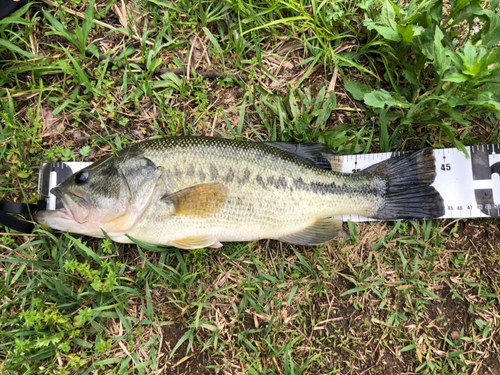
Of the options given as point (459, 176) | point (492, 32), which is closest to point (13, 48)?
point (492, 32)

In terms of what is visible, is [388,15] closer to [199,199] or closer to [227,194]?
[227,194]

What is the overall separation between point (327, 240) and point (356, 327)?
3.36 ft

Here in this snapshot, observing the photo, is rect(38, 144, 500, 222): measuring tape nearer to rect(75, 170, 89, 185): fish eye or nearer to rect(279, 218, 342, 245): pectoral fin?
rect(279, 218, 342, 245): pectoral fin

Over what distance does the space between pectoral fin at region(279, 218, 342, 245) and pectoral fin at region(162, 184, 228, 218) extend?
32.8 inches

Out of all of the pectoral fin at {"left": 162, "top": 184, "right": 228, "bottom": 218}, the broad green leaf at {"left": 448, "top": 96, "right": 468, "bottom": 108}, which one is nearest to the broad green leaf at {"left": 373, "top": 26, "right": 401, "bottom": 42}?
the broad green leaf at {"left": 448, "top": 96, "right": 468, "bottom": 108}

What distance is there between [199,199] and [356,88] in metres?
2.24

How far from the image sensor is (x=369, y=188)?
134 inches

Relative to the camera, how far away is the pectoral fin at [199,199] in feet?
9.96

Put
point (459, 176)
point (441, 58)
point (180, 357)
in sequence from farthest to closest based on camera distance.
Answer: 1. point (459, 176)
2. point (180, 357)
3. point (441, 58)

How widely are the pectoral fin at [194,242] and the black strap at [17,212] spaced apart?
1.54 metres

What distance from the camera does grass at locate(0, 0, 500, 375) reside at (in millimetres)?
3229

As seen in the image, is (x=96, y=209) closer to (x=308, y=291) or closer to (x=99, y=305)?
(x=99, y=305)

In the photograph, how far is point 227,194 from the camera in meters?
3.12

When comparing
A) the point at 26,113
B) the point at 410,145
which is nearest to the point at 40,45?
the point at 26,113
